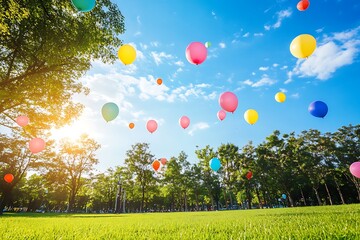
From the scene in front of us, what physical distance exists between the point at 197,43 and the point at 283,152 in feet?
145

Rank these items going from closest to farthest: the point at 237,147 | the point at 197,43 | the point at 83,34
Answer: the point at 197,43 → the point at 83,34 → the point at 237,147

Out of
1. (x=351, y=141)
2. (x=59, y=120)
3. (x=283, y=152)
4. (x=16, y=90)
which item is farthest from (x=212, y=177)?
(x=16, y=90)

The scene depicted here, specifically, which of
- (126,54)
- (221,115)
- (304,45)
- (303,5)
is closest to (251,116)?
(221,115)

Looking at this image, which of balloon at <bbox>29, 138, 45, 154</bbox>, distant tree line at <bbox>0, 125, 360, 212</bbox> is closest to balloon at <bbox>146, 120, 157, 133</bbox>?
balloon at <bbox>29, 138, 45, 154</bbox>

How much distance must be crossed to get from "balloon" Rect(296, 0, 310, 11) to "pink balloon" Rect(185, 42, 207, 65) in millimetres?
4572

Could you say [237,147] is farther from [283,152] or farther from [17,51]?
[17,51]

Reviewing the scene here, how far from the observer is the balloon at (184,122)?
41.1 feet

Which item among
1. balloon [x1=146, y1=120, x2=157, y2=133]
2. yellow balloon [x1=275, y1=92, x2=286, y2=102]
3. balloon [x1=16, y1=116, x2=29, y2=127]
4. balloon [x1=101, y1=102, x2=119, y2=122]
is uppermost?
balloon [x1=16, y1=116, x2=29, y2=127]

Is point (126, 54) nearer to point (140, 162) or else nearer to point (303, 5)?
point (303, 5)

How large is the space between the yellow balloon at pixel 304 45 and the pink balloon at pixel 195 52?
3634mm

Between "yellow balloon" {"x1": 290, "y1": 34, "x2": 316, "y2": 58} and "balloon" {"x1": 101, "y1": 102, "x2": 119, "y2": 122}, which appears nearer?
"yellow balloon" {"x1": 290, "y1": 34, "x2": 316, "y2": 58}

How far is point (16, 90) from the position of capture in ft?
38.8

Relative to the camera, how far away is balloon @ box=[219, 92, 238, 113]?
935 centimetres

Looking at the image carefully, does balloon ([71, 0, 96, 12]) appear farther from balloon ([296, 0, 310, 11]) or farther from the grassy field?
balloon ([296, 0, 310, 11])
